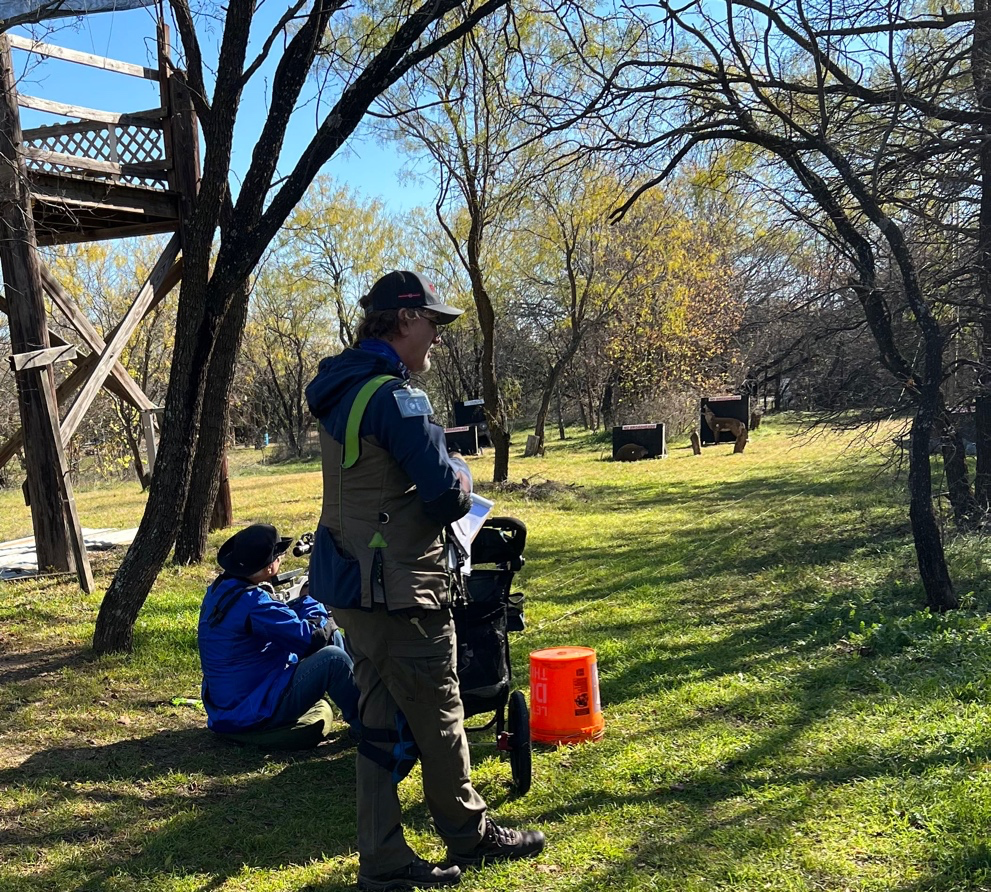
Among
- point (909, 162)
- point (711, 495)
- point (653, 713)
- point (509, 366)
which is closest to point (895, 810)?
point (653, 713)

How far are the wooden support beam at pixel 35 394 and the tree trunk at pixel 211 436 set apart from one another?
97 centimetres

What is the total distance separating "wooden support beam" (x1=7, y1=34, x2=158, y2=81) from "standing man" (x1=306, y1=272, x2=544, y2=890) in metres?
5.35

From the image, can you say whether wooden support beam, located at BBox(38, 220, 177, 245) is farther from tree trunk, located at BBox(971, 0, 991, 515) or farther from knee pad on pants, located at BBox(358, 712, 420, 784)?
tree trunk, located at BBox(971, 0, 991, 515)

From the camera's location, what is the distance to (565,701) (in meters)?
4.13

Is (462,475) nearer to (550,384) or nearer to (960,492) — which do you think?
(960,492)

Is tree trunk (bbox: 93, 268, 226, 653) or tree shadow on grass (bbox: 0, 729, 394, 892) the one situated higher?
tree trunk (bbox: 93, 268, 226, 653)

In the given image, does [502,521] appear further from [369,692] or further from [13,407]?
[13,407]

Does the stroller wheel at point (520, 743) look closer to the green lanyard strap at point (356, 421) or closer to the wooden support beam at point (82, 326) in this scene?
the green lanyard strap at point (356, 421)

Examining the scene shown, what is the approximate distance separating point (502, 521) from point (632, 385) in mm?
24728

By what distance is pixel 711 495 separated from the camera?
13773 millimetres

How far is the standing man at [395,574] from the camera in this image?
2.73 metres

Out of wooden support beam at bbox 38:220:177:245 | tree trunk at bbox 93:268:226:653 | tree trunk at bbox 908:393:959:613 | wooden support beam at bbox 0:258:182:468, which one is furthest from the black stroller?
wooden support beam at bbox 38:220:177:245

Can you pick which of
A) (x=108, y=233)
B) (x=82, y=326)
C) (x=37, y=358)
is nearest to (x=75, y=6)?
(x=37, y=358)

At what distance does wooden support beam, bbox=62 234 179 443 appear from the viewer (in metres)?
7.53
